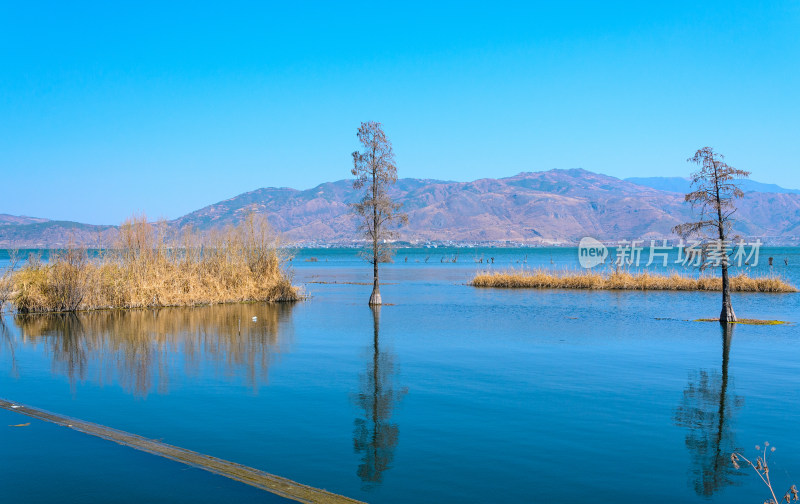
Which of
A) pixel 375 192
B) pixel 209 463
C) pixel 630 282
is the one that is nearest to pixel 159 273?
pixel 375 192

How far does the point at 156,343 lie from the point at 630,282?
35284 mm

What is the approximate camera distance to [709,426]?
1166 cm

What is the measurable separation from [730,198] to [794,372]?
403 inches

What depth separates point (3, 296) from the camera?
99.8 feet

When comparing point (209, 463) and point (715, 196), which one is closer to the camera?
point (209, 463)

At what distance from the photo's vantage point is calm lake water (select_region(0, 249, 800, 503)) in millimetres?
8859

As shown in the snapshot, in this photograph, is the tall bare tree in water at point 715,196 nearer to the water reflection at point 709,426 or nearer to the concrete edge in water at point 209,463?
the water reflection at point 709,426

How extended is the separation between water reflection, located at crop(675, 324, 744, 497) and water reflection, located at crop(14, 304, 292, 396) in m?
9.28

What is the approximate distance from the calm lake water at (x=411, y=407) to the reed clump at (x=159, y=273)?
4.23m

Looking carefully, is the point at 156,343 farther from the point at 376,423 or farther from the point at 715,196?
the point at 715,196

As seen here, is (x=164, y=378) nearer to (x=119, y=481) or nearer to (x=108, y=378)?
(x=108, y=378)

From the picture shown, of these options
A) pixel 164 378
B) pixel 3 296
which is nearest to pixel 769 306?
pixel 164 378

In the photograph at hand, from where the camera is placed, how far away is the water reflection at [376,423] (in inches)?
372

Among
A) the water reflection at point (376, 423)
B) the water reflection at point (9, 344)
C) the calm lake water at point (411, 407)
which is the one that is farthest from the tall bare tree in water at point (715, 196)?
the water reflection at point (9, 344)
